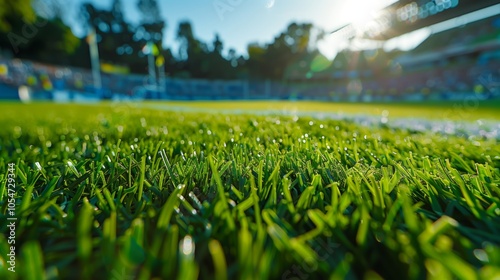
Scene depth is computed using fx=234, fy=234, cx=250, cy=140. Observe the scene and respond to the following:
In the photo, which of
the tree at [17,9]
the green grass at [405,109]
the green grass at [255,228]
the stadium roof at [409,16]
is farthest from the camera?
the tree at [17,9]

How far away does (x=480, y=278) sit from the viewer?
0.84 ft

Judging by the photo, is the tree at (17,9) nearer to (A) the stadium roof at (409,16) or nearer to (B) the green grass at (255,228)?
(A) the stadium roof at (409,16)

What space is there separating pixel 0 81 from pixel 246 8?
30208 mm

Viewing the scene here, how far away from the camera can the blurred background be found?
2341 cm

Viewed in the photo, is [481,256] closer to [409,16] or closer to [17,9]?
[409,16]

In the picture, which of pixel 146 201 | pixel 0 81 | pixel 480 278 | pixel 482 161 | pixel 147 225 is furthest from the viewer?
pixel 0 81

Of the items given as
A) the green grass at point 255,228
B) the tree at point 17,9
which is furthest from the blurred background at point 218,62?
the green grass at point 255,228

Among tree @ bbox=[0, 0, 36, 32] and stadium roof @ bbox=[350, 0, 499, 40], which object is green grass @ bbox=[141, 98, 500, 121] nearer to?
stadium roof @ bbox=[350, 0, 499, 40]

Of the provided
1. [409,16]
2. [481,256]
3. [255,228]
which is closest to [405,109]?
[409,16]

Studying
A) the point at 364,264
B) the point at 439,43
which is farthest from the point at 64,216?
the point at 439,43

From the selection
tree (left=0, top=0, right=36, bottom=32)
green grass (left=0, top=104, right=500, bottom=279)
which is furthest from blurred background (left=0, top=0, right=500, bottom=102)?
green grass (left=0, top=104, right=500, bottom=279)

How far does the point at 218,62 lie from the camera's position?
40844 millimetres

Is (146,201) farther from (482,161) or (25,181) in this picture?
(482,161)

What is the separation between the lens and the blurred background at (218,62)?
2341 cm
